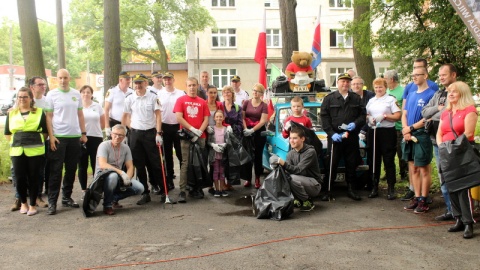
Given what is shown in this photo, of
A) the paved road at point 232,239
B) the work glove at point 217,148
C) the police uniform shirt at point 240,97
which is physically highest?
the police uniform shirt at point 240,97

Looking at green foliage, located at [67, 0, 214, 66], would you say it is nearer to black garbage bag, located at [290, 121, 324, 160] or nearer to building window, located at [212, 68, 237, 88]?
building window, located at [212, 68, 237, 88]

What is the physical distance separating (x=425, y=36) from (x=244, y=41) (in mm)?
31614

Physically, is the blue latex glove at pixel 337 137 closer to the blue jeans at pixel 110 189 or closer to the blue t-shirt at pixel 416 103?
the blue t-shirt at pixel 416 103

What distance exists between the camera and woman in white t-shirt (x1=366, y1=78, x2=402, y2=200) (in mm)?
7738

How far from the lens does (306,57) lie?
389 inches

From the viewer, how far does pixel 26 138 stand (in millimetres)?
6961

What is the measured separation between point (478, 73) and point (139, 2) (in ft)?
96.1

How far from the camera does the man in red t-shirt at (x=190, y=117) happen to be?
7970mm

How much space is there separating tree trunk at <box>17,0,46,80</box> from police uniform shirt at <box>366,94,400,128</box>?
8212 mm

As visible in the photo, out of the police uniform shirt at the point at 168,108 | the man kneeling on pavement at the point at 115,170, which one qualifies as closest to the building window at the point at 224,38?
the police uniform shirt at the point at 168,108

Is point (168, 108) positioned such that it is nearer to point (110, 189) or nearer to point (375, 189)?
point (110, 189)

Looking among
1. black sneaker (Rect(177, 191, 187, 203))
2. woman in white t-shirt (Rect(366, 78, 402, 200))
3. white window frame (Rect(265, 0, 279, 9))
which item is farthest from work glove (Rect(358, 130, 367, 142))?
white window frame (Rect(265, 0, 279, 9))

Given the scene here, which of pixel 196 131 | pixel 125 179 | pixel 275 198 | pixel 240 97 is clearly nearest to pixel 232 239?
pixel 275 198

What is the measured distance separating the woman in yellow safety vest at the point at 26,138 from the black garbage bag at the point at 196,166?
2302 mm
